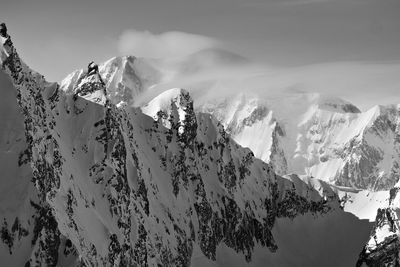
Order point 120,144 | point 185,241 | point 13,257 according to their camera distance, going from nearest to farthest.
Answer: point 13,257 → point 120,144 → point 185,241

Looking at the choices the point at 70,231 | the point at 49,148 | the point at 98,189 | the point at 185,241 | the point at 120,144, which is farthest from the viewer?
the point at 185,241

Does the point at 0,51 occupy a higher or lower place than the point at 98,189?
higher

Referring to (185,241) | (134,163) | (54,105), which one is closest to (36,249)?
(54,105)

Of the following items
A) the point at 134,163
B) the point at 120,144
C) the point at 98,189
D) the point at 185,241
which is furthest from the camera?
the point at 185,241

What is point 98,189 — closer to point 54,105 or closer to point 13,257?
point 54,105

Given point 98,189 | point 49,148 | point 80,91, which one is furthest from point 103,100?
point 49,148

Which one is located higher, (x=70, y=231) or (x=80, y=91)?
(x=80, y=91)

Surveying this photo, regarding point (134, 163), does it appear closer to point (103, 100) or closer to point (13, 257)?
point (103, 100)

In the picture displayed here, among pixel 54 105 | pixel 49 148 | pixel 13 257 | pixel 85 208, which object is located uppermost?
pixel 54 105

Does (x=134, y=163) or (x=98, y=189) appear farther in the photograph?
(x=134, y=163)

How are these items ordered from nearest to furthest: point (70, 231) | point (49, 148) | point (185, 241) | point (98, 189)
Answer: point (70, 231), point (49, 148), point (98, 189), point (185, 241)
